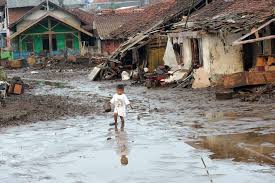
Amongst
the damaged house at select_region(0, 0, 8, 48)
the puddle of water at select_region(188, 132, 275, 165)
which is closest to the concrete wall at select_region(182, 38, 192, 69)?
the puddle of water at select_region(188, 132, 275, 165)

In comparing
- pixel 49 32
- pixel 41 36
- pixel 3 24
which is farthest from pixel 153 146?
pixel 3 24

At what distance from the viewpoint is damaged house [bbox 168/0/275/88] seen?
1984 centimetres

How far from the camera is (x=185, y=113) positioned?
16281mm

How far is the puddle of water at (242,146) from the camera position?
9727mm

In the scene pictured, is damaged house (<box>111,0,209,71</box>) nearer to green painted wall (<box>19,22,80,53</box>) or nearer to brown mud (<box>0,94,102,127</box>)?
brown mud (<box>0,94,102,127</box>)

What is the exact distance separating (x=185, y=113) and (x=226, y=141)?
491 cm

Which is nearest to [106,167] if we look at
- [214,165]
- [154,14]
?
[214,165]

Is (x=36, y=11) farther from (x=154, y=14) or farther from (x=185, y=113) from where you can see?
(x=185, y=113)

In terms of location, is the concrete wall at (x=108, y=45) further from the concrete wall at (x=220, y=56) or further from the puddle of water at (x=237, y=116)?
the puddle of water at (x=237, y=116)

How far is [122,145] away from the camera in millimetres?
11930

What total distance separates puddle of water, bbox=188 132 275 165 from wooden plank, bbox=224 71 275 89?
263 inches

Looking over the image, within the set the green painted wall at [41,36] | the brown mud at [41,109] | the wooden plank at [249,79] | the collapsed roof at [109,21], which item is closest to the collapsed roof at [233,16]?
the wooden plank at [249,79]

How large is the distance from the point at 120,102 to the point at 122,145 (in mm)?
2434

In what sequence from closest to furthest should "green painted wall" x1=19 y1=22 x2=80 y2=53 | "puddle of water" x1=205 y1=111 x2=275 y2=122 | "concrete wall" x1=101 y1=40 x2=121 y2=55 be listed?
"puddle of water" x1=205 y1=111 x2=275 y2=122
"concrete wall" x1=101 y1=40 x2=121 y2=55
"green painted wall" x1=19 y1=22 x2=80 y2=53
